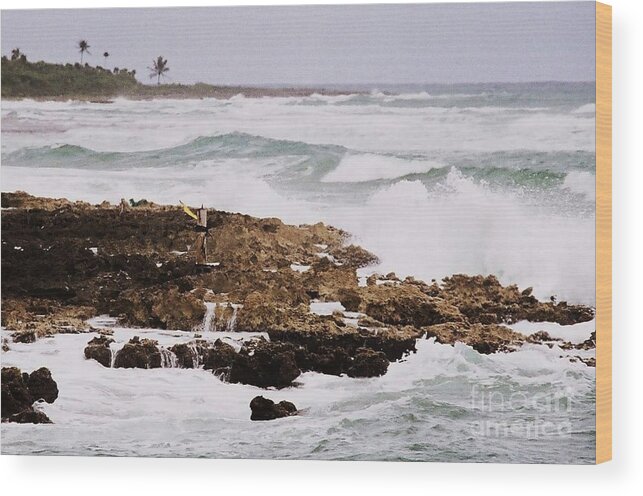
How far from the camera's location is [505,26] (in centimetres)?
603

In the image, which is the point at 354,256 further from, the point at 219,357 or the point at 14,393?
the point at 14,393

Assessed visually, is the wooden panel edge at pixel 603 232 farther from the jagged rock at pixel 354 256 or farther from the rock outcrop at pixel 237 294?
the jagged rock at pixel 354 256

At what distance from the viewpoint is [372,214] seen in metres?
6.12

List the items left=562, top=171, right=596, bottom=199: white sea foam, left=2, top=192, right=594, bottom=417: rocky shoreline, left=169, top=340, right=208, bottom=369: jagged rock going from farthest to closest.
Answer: left=169, top=340, right=208, bottom=369: jagged rock
left=2, top=192, right=594, bottom=417: rocky shoreline
left=562, top=171, right=596, bottom=199: white sea foam

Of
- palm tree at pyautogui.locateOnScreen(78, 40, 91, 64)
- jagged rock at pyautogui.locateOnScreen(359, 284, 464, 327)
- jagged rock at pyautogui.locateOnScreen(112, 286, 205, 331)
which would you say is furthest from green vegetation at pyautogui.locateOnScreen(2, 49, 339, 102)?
jagged rock at pyautogui.locateOnScreen(359, 284, 464, 327)

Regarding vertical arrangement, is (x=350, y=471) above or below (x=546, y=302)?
below

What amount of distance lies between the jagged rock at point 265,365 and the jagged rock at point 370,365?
260mm

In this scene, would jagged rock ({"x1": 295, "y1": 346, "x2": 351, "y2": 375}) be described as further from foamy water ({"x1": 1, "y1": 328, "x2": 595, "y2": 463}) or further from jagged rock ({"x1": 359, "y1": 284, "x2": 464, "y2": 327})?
jagged rock ({"x1": 359, "y1": 284, "x2": 464, "y2": 327})

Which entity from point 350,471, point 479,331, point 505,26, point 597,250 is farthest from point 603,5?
point 350,471

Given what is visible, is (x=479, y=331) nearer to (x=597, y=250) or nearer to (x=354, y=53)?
(x=597, y=250)

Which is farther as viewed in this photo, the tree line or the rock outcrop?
the tree line

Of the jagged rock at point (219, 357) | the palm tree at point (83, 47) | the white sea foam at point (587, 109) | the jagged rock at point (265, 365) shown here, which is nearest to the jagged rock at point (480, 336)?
the jagged rock at point (265, 365)

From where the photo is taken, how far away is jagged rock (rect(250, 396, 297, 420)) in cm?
611

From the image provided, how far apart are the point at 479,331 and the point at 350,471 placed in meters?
0.88
